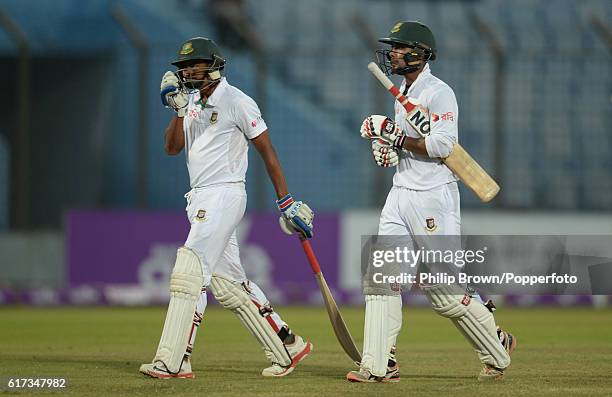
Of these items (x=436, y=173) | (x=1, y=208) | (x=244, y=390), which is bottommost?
(x=244, y=390)

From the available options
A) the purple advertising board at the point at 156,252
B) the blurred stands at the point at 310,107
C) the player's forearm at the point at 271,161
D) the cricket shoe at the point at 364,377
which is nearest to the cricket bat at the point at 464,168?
the player's forearm at the point at 271,161

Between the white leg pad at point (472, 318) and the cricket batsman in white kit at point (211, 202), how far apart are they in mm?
972

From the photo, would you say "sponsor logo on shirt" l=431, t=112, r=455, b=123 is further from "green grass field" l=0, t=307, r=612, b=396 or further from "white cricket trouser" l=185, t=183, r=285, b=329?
"green grass field" l=0, t=307, r=612, b=396

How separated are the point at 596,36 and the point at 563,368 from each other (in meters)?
14.6

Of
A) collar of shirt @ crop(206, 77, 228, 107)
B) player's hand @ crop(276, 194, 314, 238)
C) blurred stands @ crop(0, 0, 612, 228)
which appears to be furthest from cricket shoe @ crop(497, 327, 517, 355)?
blurred stands @ crop(0, 0, 612, 228)

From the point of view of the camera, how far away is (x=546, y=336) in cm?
1334

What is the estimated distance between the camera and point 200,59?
8273 mm

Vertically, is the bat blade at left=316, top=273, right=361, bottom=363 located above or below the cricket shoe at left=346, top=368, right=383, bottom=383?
above

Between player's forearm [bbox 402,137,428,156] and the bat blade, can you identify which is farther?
the bat blade

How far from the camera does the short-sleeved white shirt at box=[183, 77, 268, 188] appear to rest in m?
8.21

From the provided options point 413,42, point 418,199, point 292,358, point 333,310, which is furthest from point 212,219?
point 413,42

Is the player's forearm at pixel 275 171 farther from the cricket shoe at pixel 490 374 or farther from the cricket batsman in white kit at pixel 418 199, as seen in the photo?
the cricket shoe at pixel 490 374

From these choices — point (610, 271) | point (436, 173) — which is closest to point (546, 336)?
point (610, 271)

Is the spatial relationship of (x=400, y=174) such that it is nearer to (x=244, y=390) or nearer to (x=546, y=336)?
(x=244, y=390)
